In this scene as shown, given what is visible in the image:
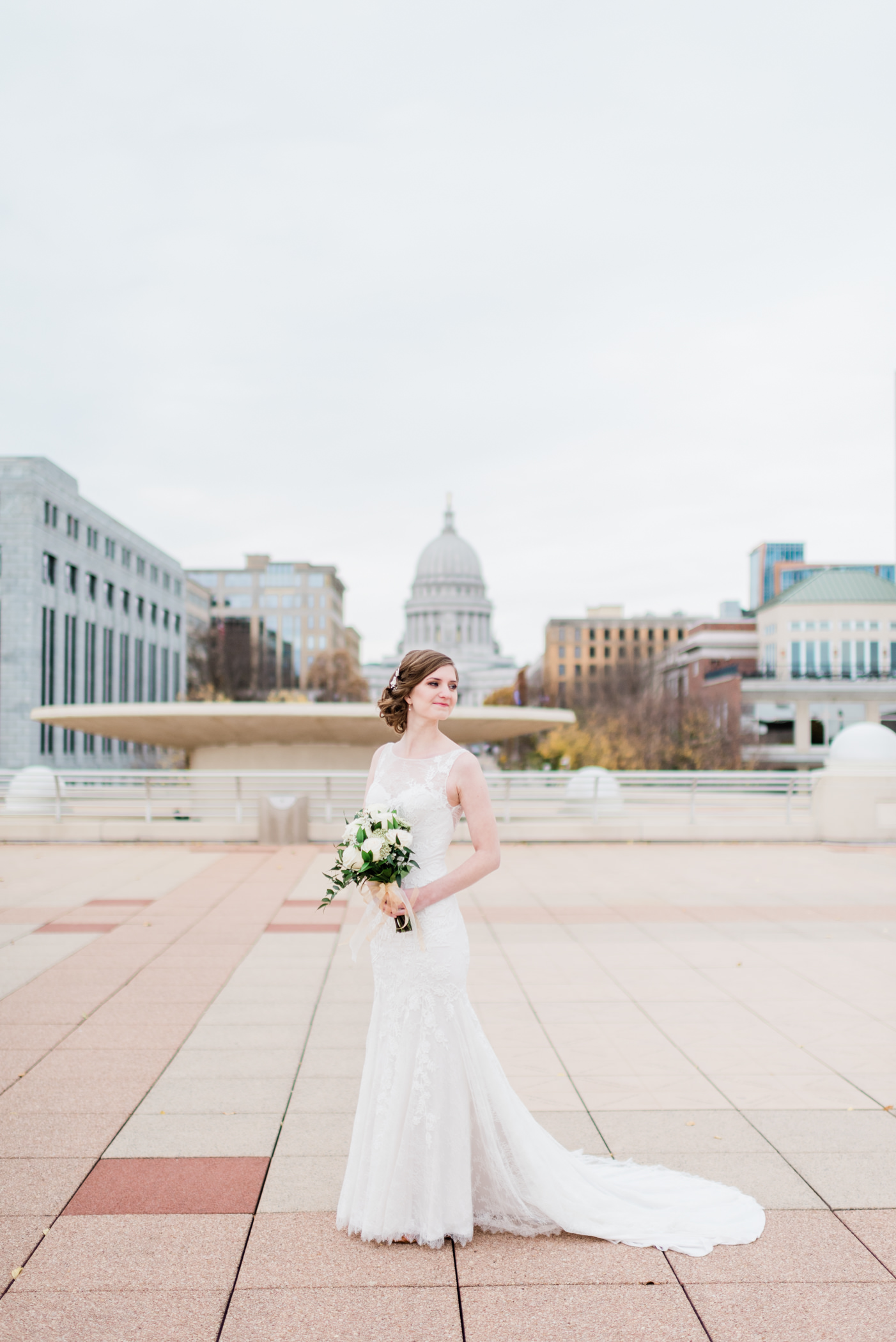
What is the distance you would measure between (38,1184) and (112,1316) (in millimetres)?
1228

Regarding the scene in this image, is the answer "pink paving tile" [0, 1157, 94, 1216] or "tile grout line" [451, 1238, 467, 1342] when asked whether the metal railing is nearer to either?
"pink paving tile" [0, 1157, 94, 1216]

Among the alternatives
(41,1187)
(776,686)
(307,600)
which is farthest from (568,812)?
(307,600)

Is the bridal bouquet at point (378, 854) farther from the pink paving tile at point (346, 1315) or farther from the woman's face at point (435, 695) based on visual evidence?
the pink paving tile at point (346, 1315)

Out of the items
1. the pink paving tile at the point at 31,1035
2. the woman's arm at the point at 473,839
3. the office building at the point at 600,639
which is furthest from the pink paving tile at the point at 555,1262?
the office building at the point at 600,639

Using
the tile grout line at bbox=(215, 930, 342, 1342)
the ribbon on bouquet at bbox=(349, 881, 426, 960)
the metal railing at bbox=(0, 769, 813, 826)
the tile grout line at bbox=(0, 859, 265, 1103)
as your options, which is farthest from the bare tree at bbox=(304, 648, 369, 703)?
the ribbon on bouquet at bbox=(349, 881, 426, 960)

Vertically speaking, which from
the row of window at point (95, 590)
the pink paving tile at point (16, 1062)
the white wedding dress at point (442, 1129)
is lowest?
the pink paving tile at point (16, 1062)

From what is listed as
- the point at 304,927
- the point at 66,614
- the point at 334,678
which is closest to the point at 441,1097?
the point at 304,927

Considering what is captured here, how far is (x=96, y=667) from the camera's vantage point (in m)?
72.3

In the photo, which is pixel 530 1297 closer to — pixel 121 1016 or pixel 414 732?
pixel 414 732

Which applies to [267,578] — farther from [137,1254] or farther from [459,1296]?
[459,1296]

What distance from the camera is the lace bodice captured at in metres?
4.04

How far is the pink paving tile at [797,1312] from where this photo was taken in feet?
11.2

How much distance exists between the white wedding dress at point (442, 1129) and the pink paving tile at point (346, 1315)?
35 centimetres

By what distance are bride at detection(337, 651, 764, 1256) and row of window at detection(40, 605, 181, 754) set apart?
58851 millimetres
